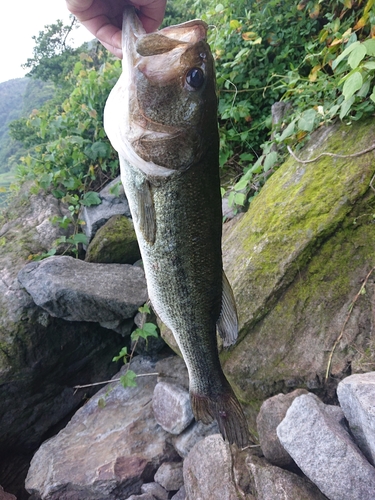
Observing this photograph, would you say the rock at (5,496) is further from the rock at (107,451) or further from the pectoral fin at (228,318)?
the pectoral fin at (228,318)

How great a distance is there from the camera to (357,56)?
177cm

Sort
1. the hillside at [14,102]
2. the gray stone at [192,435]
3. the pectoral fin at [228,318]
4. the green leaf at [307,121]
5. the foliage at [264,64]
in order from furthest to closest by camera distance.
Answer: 1. the hillside at [14,102]
2. the foliage at [264,64]
3. the gray stone at [192,435]
4. the green leaf at [307,121]
5. the pectoral fin at [228,318]

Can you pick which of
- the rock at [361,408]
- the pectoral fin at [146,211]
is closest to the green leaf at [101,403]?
the rock at [361,408]

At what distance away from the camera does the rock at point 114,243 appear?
4066 mm

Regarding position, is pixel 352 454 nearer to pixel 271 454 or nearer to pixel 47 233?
pixel 271 454

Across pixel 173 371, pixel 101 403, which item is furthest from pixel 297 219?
pixel 101 403

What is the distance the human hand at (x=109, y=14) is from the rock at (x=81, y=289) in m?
2.40

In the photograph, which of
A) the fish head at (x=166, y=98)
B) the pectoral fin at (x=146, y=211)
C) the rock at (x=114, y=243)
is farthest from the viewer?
the rock at (x=114, y=243)

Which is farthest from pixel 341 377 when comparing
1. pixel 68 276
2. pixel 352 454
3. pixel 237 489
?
pixel 68 276

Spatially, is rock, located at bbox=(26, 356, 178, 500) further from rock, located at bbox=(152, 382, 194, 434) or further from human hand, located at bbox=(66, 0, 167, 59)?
human hand, located at bbox=(66, 0, 167, 59)

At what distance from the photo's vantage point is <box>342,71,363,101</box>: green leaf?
5.95 ft

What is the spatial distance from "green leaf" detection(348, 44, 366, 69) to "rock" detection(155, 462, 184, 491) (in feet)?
10.2

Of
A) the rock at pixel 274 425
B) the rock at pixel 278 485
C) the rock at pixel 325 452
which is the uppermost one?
the rock at pixel 325 452

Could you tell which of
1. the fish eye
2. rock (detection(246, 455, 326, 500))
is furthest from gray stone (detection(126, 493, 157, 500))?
the fish eye
